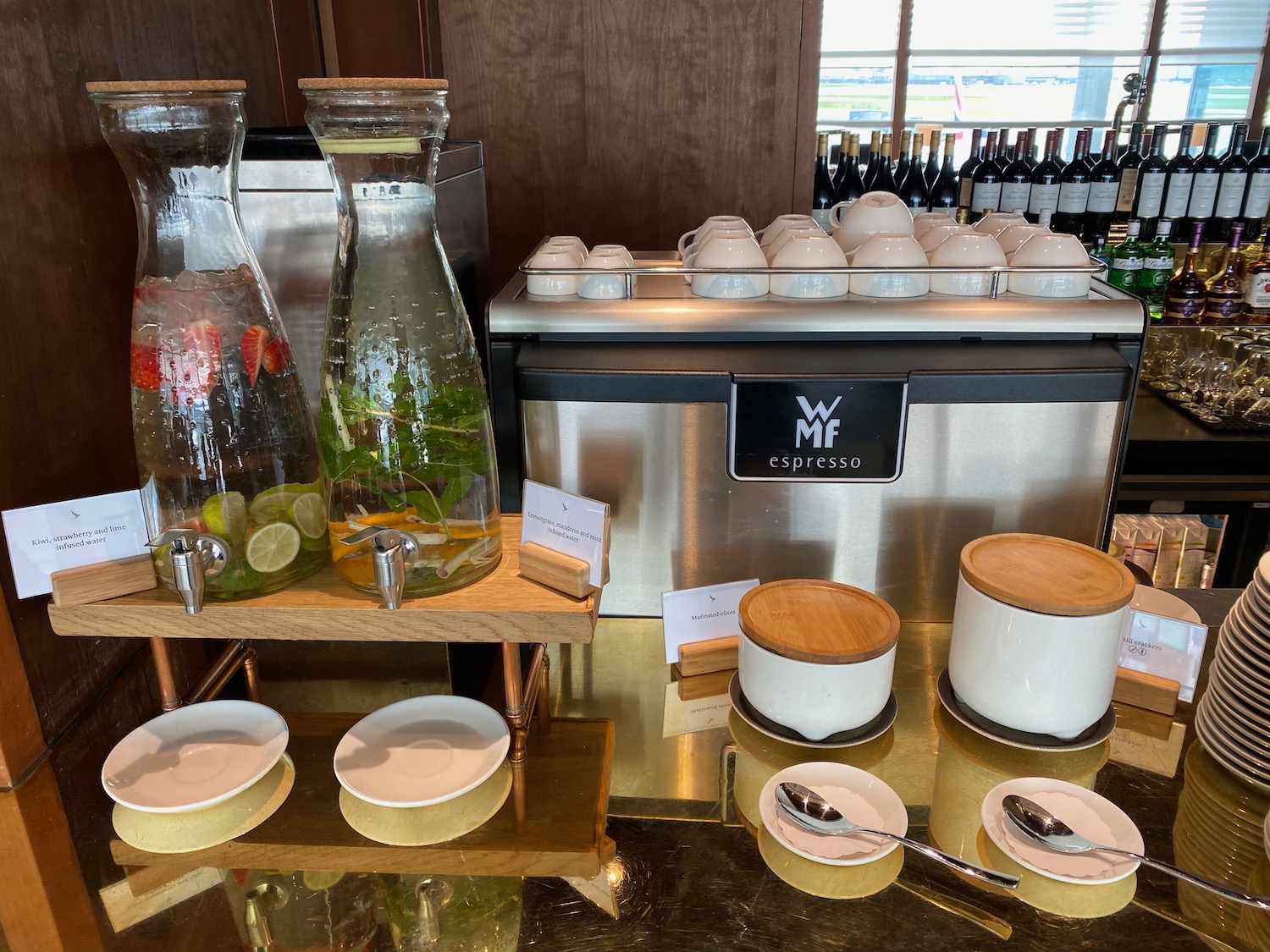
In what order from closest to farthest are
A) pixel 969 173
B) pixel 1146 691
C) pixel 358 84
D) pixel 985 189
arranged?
pixel 358 84, pixel 1146 691, pixel 985 189, pixel 969 173

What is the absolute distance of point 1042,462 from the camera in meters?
Answer: 1.00

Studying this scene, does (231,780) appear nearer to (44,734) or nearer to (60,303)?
(44,734)

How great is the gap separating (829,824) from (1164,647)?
0.42 metres

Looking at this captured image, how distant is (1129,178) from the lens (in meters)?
2.44

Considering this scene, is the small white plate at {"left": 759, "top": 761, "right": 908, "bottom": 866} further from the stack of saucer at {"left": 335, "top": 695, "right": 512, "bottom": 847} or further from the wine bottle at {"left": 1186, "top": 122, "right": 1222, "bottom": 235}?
the wine bottle at {"left": 1186, "top": 122, "right": 1222, "bottom": 235}

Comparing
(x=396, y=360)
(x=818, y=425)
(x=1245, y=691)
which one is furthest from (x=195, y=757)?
(x=1245, y=691)

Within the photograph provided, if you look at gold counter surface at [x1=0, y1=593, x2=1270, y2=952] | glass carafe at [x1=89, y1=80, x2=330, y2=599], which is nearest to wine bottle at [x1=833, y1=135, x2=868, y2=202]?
gold counter surface at [x1=0, y1=593, x2=1270, y2=952]

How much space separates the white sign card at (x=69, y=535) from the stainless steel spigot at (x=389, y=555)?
0.66 ft

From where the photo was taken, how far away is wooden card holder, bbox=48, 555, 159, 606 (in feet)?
2.40

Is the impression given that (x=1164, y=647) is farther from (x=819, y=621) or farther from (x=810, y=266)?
(x=810, y=266)

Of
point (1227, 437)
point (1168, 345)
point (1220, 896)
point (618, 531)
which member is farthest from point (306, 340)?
point (1168, 345)

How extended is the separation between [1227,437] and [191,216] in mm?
2069

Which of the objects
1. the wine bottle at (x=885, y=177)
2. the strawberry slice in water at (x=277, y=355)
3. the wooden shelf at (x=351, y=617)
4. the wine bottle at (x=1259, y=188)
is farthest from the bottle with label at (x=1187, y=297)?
the strawberry slice in water at (x=277, y=355)

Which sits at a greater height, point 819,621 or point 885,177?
point 885,177
